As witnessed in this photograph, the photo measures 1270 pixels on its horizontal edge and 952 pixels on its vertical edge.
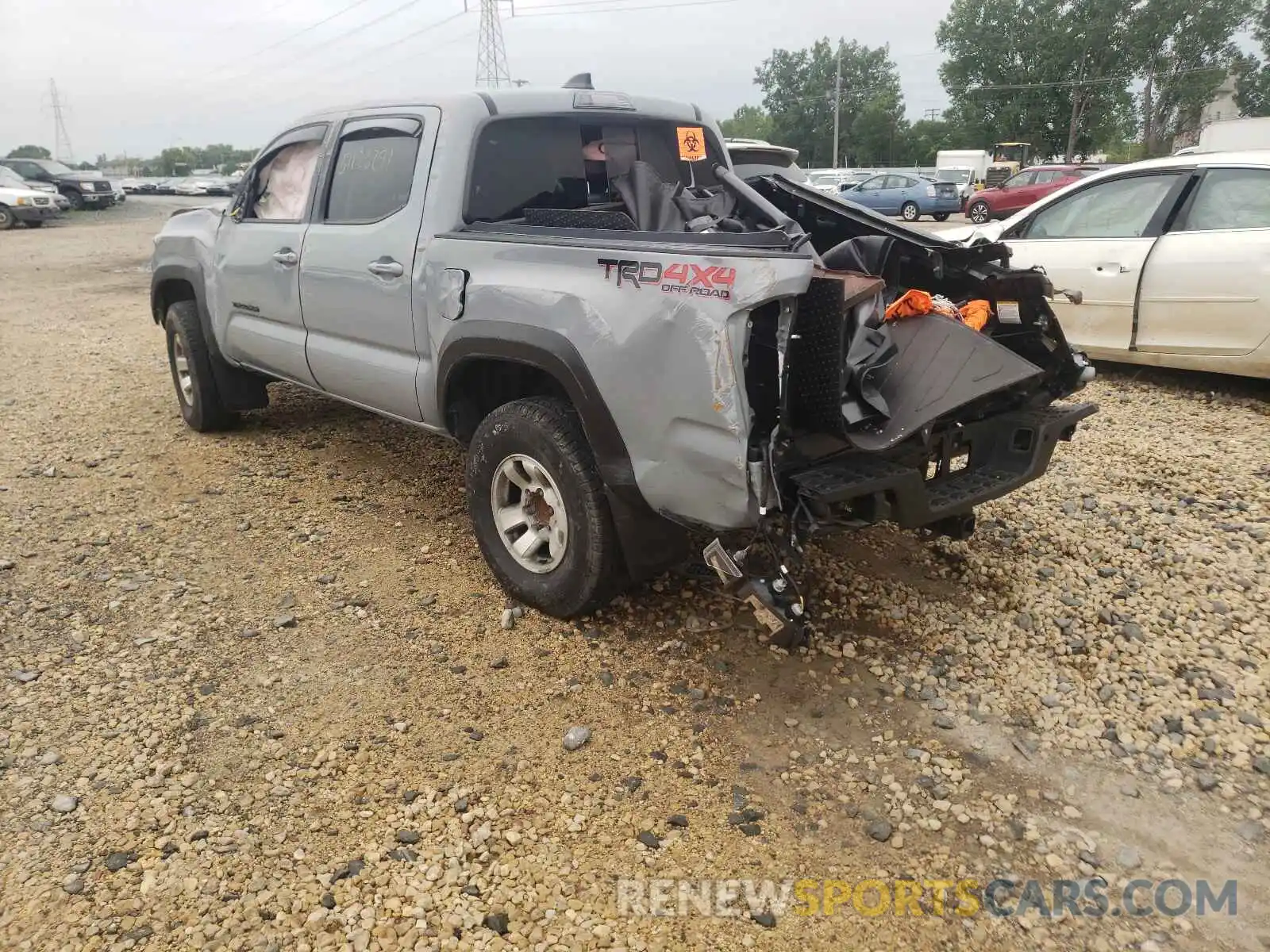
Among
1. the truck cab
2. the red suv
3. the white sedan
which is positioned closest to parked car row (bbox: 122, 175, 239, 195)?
the red suv

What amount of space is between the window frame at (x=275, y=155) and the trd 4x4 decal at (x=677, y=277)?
7.34 ft

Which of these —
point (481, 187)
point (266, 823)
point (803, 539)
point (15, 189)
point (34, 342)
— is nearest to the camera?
point (266, 823)

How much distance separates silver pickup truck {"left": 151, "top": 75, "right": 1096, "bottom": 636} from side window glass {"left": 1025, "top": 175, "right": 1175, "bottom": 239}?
3.44 meters

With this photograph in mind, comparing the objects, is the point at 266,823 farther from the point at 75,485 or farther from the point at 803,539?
the point at 75,485

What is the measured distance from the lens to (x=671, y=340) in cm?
272

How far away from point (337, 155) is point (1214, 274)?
5258 mm

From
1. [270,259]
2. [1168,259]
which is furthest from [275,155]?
[1168,259]

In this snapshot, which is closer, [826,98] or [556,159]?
[556,159]

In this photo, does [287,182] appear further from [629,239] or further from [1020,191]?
[1020,191]

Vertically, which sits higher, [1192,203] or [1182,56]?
[1182,56]

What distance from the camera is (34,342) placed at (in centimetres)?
930

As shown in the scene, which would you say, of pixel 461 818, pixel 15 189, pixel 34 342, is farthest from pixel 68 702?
pixel 15 189

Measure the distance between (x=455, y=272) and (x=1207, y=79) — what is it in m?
66.9

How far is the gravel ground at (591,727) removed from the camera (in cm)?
226
